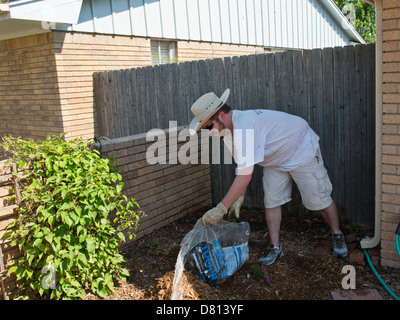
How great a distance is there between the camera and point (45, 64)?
22.2 feet

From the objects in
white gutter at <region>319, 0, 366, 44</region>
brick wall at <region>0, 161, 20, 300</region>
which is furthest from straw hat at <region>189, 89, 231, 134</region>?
white gutter at <region>319, 0, 366, 44</region>

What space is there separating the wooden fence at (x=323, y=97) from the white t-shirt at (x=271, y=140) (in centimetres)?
63

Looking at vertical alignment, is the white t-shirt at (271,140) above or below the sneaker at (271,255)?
above

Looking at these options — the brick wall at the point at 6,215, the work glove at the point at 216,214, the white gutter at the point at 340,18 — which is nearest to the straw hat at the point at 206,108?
the work glove at the point at 216,214

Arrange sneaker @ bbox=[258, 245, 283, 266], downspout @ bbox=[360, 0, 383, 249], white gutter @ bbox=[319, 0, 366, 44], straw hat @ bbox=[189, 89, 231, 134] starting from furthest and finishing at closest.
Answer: white gutter @ bbox=[319, 0, 366, 44]
sneaker @ bbox=[258, 245, 283, 266]
straw hat @ bbox=[189, 89, 231, 134]
downspout @ bbox=[360, 0, 383, 249]

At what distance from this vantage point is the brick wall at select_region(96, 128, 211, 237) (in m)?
4.12

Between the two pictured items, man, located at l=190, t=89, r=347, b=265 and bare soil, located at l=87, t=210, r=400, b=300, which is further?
man, located at l=190, t=89, r=347, b=265

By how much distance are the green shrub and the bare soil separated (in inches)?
14.5

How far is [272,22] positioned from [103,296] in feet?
34.5

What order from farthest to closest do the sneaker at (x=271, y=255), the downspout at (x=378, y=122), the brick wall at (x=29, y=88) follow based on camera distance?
the brick wall at (x=29, y=88), the sneaker at (x=271, y=255), the downspout at (x=378, y=122)

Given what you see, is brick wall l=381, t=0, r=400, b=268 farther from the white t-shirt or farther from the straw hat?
the straw hat

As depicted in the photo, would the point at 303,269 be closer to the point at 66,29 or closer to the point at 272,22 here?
the point at 66,29

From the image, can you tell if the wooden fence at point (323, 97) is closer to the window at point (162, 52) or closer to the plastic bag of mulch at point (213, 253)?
the plastic bag of mulch at point (213, 253)

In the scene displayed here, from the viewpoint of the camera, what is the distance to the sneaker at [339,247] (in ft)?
12.1
